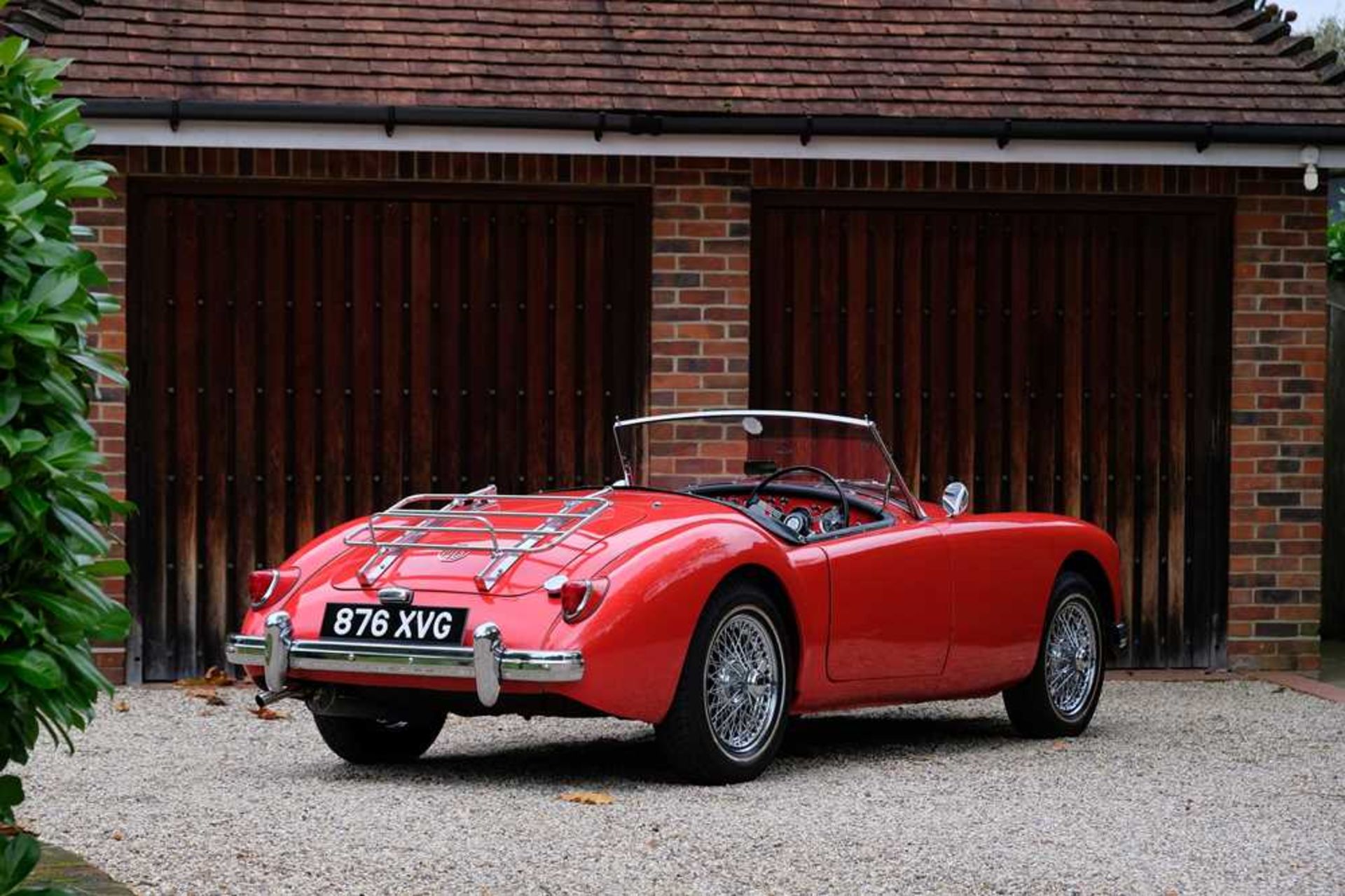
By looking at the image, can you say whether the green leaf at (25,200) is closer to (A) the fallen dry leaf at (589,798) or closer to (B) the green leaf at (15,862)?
(B) the green leaf at (15,862)

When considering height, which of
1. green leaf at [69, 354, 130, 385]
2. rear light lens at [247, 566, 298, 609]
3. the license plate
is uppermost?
green leaf at [69, 354, 130, 385]

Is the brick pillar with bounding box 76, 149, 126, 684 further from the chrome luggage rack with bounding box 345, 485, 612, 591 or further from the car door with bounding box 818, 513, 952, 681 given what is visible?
the car door with bounding box 818, 513, 952, 681

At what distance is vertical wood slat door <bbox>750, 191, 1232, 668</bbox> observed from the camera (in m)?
11.8

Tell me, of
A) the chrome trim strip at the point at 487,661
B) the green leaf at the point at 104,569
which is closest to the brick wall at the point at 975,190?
the chrome trim strip at the point at 487,661

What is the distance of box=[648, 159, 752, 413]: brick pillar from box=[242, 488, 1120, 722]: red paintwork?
2637 millimetres

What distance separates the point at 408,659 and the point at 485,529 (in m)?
0.75

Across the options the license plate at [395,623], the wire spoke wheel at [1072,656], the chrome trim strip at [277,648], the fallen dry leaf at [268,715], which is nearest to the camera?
the license plate at [395,623]

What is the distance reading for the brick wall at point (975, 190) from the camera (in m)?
11.2

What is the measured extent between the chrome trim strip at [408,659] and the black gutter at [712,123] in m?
3.74

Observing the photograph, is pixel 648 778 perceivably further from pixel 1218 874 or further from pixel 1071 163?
pixel 1071 163

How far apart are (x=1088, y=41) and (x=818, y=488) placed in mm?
4621

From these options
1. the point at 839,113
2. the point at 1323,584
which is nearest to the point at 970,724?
the point at 839,113

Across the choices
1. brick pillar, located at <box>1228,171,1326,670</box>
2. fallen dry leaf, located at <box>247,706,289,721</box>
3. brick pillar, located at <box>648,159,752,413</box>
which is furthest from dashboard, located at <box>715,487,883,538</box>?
brick pillar, located at <box>1228,171,1326,670</box>

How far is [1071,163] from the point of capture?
1170cm
